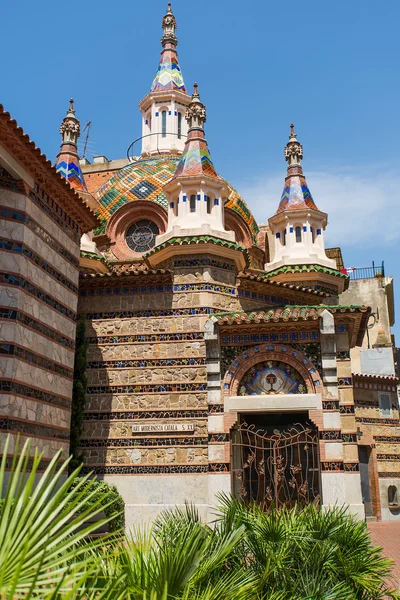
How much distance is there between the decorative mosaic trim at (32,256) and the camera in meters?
11.1

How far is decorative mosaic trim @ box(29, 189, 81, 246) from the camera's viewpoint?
12141 millimetres

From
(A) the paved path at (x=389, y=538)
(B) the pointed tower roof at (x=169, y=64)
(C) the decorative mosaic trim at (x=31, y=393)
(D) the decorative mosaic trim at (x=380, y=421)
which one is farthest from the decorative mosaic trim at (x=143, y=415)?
(B) the pointed tower roof at (x=169, y=64)

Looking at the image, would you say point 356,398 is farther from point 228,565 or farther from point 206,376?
point 228,565

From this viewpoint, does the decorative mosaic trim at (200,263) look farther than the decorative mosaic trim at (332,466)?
Yes

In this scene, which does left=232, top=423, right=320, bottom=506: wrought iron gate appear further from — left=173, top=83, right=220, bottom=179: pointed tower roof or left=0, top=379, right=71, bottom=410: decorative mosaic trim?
left=173, top=83, right=220, bottom=179: pointed tower roof

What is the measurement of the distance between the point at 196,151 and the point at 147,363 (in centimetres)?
680

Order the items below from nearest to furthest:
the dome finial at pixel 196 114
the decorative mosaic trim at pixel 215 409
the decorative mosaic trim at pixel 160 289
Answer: the decorative mosaic trim at pixel 215 409
the decorative mosaic trim at pixel 160 289
the dome finial at pixel 196 114

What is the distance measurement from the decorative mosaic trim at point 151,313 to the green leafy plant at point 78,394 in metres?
0.79

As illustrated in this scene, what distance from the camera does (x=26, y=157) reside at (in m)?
11.4

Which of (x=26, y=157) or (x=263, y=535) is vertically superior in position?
(x=26, y=157)

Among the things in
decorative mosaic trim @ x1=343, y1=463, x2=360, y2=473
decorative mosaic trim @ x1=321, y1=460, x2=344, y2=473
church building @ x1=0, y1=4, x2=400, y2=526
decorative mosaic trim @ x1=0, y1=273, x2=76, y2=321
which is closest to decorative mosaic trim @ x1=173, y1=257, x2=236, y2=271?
church building @ x1=0, y1=4, x2=400, y2=526

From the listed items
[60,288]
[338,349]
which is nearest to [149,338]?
[60,288]

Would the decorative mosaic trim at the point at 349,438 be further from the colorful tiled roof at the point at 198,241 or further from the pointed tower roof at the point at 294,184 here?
the pointed tower roof at the point at 294,184

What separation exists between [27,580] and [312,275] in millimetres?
17123
